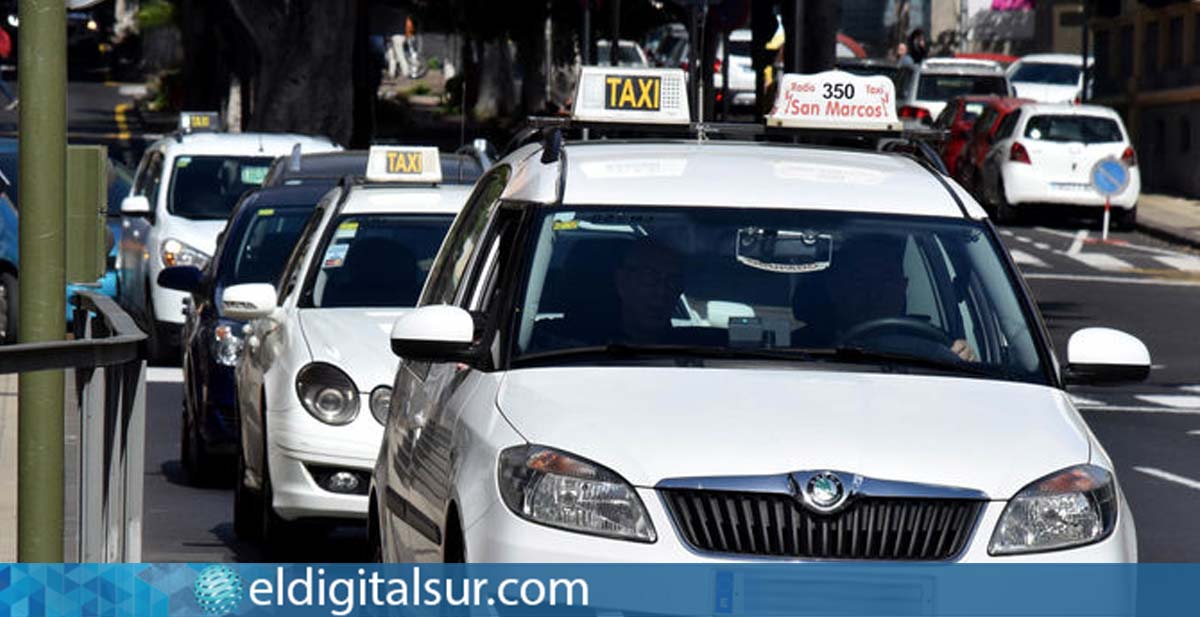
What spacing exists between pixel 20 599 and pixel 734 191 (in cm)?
230

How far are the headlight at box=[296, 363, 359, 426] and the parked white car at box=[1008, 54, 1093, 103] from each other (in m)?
41.8

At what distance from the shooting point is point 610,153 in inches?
327

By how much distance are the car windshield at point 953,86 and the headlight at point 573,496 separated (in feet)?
129

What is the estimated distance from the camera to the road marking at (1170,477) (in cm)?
1429

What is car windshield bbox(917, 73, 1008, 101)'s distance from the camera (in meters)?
45.2

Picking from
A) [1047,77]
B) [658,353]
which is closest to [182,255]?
[658,353]

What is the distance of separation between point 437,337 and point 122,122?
53.6 m

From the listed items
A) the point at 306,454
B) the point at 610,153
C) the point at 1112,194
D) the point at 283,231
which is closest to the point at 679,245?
the point at 610,153

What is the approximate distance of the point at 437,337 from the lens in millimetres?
7105

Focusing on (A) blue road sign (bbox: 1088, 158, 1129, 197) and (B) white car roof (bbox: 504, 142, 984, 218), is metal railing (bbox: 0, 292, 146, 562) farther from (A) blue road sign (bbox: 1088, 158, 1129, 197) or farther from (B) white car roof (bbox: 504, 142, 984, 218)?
(A) blue road sign (bbox: 1088, 158, 1129, 197)

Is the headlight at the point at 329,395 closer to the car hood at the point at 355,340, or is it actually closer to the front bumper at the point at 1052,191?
the car hood at the point at 355,340

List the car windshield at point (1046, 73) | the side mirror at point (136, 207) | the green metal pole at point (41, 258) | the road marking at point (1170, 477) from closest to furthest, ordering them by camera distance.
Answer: the green metal pole at point (41, 258), the road marking at point (1170, 477), the side mirror at point (136, 207), the car windshield at point (1046, 73)

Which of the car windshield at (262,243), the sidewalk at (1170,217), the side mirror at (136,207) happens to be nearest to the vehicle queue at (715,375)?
the car windshield at (262,243)

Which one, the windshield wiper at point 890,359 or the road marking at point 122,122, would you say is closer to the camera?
the windshield wiper at point 890,359
